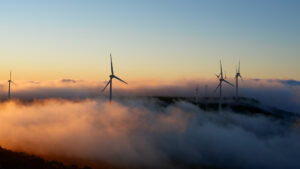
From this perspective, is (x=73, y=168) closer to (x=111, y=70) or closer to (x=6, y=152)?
(x=6, y=152)

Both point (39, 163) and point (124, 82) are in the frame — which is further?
point (124, 82)

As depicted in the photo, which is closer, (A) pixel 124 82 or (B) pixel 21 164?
(B) pixel 21 164

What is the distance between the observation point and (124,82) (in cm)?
16175

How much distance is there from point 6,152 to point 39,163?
20637 mm

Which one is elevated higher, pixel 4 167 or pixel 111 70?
pixel 111 70

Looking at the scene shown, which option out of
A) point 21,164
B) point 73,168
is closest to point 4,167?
point 21,164

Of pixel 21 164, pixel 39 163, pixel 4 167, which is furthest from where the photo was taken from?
pixel 39 163

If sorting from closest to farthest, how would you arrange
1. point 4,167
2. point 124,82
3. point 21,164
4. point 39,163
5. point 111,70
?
point 4,167 < point 21,164 < point 39,163 < point 124,82 < point 111,70

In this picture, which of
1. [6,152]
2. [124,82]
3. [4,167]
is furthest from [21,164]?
[124,82]

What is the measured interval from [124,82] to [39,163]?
53122 millimetres

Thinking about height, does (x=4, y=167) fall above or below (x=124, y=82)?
below

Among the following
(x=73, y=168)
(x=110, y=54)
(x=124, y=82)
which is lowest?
(x=73, y=168)

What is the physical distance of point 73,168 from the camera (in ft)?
498

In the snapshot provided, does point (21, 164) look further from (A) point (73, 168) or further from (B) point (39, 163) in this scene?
(A) point (73, 168)
